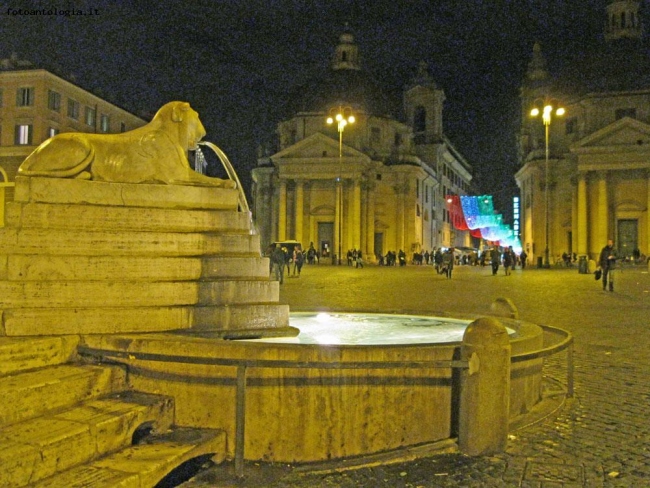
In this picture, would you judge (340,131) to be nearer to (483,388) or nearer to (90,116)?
(90,116)

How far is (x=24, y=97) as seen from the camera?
5500 centimetres

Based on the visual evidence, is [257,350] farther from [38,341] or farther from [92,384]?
[38,341]

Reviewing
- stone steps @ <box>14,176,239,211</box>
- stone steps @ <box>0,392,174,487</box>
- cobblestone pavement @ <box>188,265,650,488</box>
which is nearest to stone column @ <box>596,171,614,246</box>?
cobblestone pavement @ <box>188,265,650,488</box>

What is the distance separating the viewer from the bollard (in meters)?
5.26

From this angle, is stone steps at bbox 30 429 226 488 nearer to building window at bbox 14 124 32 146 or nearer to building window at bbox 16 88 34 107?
building window at bbox 14 124 32 146

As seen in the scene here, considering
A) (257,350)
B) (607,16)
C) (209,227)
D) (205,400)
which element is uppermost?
(607,16)

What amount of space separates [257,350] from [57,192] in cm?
274

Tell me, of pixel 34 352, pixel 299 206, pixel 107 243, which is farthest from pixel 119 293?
pixel 299 206

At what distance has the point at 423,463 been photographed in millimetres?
5105

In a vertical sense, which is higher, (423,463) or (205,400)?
(205,400)

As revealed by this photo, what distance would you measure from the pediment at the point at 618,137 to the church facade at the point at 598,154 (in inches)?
3.1

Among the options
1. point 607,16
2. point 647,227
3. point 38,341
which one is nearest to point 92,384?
point 38,341

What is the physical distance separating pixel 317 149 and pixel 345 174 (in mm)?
3738

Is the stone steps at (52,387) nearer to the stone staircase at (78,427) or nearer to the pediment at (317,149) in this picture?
the stone staircase at (78,427)
